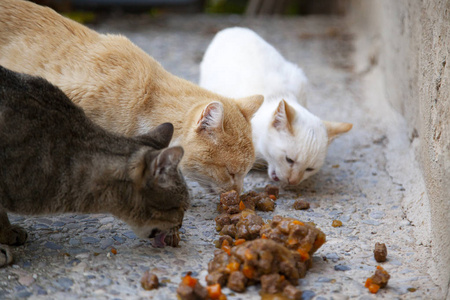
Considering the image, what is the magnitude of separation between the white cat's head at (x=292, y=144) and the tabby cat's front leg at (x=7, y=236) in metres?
1.95

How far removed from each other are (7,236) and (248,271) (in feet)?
4.50

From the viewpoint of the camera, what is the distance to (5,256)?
262 cm

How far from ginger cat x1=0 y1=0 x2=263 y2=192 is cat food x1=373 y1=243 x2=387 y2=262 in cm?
102

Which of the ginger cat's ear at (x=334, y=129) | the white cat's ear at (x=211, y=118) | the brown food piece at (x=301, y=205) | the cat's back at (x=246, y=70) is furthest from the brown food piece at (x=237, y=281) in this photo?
the cat's back at (x=246, y=70)

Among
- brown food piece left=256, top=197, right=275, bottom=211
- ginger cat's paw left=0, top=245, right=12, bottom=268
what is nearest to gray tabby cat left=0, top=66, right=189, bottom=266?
ginger cat's paw left=0, top=245, right=12, bottom=268

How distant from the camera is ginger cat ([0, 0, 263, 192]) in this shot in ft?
10.6

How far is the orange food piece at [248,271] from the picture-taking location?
244cm

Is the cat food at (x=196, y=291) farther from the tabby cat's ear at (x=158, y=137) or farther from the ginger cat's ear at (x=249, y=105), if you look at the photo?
the ginger cat's ear at (x=249, y=105)

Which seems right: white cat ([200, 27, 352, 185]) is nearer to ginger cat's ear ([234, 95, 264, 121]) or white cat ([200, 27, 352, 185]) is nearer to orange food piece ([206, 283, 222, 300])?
ginger cat's ear ([234, 95, 264, 121])

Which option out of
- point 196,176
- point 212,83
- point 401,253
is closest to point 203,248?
point 196,176

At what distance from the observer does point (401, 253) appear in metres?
2.93

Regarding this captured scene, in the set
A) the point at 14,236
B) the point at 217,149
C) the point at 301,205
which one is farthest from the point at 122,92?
the point at 301,205

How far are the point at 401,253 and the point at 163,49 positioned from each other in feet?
15.9

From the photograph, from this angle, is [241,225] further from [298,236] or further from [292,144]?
[292,144]
